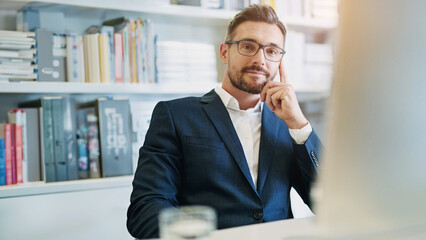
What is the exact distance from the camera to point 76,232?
191 cm

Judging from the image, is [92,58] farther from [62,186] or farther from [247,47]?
[247,47]

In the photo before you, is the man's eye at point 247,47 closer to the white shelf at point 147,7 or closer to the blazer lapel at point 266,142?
the blazer lapel at point 266,142

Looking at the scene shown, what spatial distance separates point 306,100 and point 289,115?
1278mm

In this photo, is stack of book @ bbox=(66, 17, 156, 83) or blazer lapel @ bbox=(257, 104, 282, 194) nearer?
blazer lapel @ bbox=(257, 104, 282, 194)

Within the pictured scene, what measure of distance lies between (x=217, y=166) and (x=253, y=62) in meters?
0.43

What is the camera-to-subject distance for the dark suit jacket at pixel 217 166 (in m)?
1.33

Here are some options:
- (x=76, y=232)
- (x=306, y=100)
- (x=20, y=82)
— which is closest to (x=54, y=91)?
(x=20, y=82)

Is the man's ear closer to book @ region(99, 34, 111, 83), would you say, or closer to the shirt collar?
the shirt collar

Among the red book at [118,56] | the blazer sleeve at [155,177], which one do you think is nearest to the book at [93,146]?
the red book at [118,56]

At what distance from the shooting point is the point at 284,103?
1412 millimetres

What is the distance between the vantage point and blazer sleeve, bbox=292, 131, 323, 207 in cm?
137

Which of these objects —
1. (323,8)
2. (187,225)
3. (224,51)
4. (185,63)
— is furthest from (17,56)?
(323,8)

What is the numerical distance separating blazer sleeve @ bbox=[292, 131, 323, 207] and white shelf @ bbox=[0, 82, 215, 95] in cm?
89

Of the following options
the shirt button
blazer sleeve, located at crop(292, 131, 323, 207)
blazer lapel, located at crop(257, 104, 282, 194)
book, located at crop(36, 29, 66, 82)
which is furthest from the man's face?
book, located at crop(36, 29, 66, 82)
